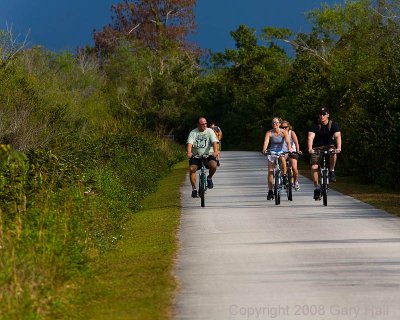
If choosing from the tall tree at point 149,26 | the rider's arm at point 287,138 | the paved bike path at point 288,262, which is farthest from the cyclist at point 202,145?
the tall tree at point 149,26

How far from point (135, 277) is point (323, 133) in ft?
35.5

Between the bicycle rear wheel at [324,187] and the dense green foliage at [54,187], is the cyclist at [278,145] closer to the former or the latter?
the bicycle rear wheel at [324,187]

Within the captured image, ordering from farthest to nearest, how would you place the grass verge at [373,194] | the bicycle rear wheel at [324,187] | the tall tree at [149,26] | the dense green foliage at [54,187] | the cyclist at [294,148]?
the tall tree at [149,26] → the cyclist at [294,148] → the grass verge at [373,194] → the bicycle rear wheel at [324,187] → the dense green foliage at [54,187]

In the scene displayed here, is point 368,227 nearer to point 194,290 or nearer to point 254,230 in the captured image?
point 254,230

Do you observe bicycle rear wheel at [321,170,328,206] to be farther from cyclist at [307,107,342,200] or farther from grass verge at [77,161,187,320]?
grass verge at [77,161,187,320]

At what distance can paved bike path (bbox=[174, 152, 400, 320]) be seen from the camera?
10484 mm

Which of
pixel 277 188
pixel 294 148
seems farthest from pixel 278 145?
pixel 294 148

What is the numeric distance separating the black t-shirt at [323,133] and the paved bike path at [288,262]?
1307 mm

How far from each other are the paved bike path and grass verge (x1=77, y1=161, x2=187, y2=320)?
20 centimetres

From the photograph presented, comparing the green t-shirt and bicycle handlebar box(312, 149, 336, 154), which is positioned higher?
the green t-shirt

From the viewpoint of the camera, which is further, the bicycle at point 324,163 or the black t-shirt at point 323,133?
the bicycle at point 324,163

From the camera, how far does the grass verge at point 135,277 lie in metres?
10.6

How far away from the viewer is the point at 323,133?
23047 millimetres

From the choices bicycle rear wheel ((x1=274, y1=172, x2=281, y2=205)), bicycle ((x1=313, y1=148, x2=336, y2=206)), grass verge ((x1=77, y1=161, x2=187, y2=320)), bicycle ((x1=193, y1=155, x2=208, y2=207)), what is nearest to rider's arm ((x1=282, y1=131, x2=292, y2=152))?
bicycle rear wheel ((x1=274, y1=172, x2=281, y2=205))
